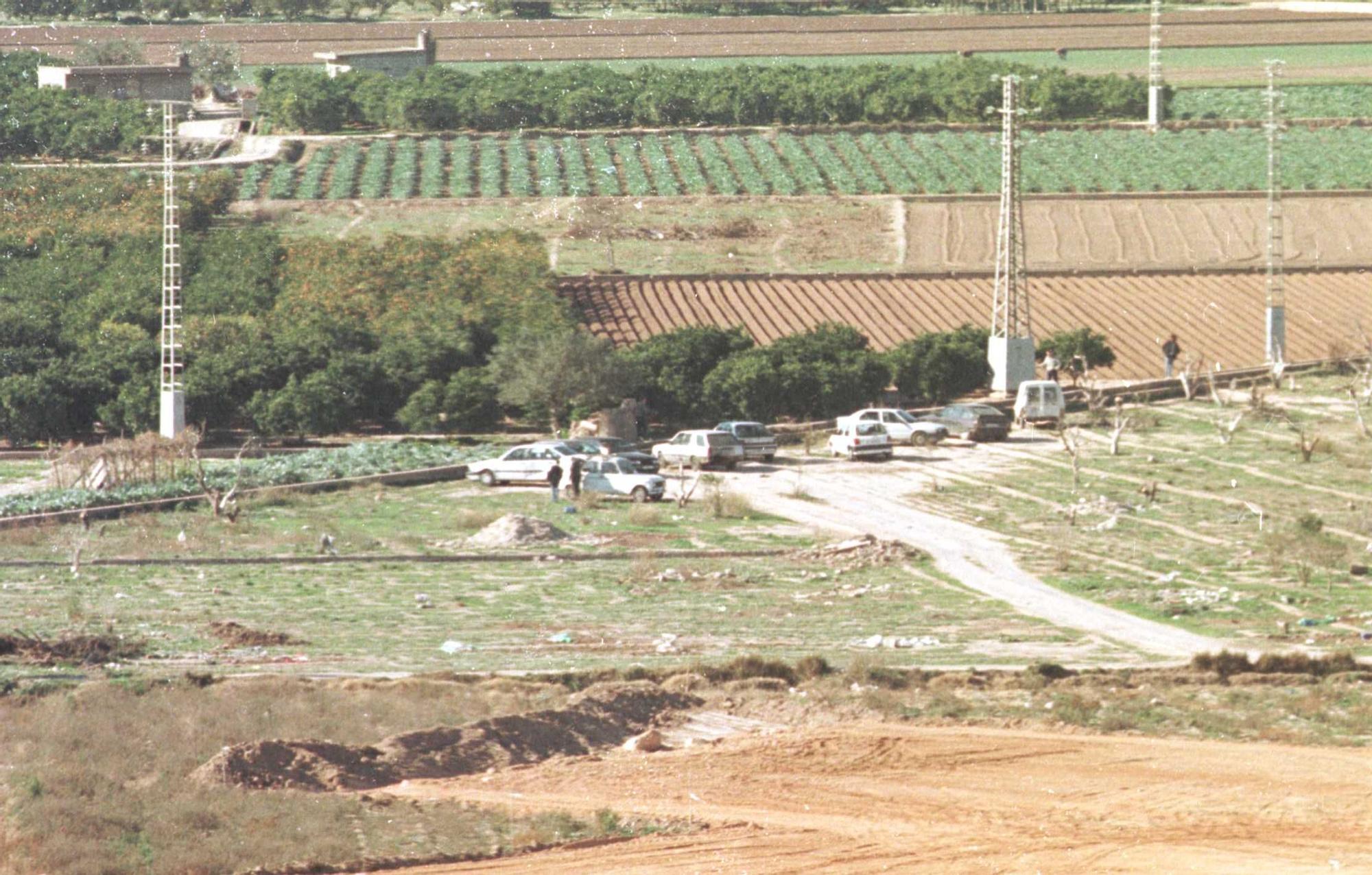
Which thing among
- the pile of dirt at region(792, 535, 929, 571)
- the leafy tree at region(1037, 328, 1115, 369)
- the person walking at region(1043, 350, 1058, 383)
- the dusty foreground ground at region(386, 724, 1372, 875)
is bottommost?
the dusty foreground ground at region(386, 724, 1372, 875)

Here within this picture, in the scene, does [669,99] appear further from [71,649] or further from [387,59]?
[71,649]

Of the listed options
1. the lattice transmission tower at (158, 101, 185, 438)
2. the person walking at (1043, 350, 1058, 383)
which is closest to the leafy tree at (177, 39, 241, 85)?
the lattice transmission tower at (158, 101, 185, 438)

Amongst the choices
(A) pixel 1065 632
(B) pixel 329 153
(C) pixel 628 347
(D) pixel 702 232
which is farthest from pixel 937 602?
(B) pixel 329 153

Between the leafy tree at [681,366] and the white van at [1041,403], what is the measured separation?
7.79 metres

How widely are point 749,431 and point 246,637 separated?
72.1 feet

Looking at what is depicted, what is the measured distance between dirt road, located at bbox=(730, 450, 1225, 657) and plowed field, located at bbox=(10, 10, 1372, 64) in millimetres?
86229

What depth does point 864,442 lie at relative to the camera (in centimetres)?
5338

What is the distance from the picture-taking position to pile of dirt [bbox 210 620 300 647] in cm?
3250

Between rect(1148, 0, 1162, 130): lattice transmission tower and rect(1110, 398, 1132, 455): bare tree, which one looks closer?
rect(1110, 398, 1132, 455): bare tree

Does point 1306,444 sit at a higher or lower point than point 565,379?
lower

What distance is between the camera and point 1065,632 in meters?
34.4

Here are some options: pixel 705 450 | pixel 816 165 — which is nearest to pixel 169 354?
pixel 705 450

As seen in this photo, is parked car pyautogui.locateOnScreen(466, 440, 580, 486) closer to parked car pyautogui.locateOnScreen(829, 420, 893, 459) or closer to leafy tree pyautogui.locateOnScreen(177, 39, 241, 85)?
parked car pyautogui.locateOnScreen(829, 420, 893, 459)

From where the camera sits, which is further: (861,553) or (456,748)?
(861,553)
